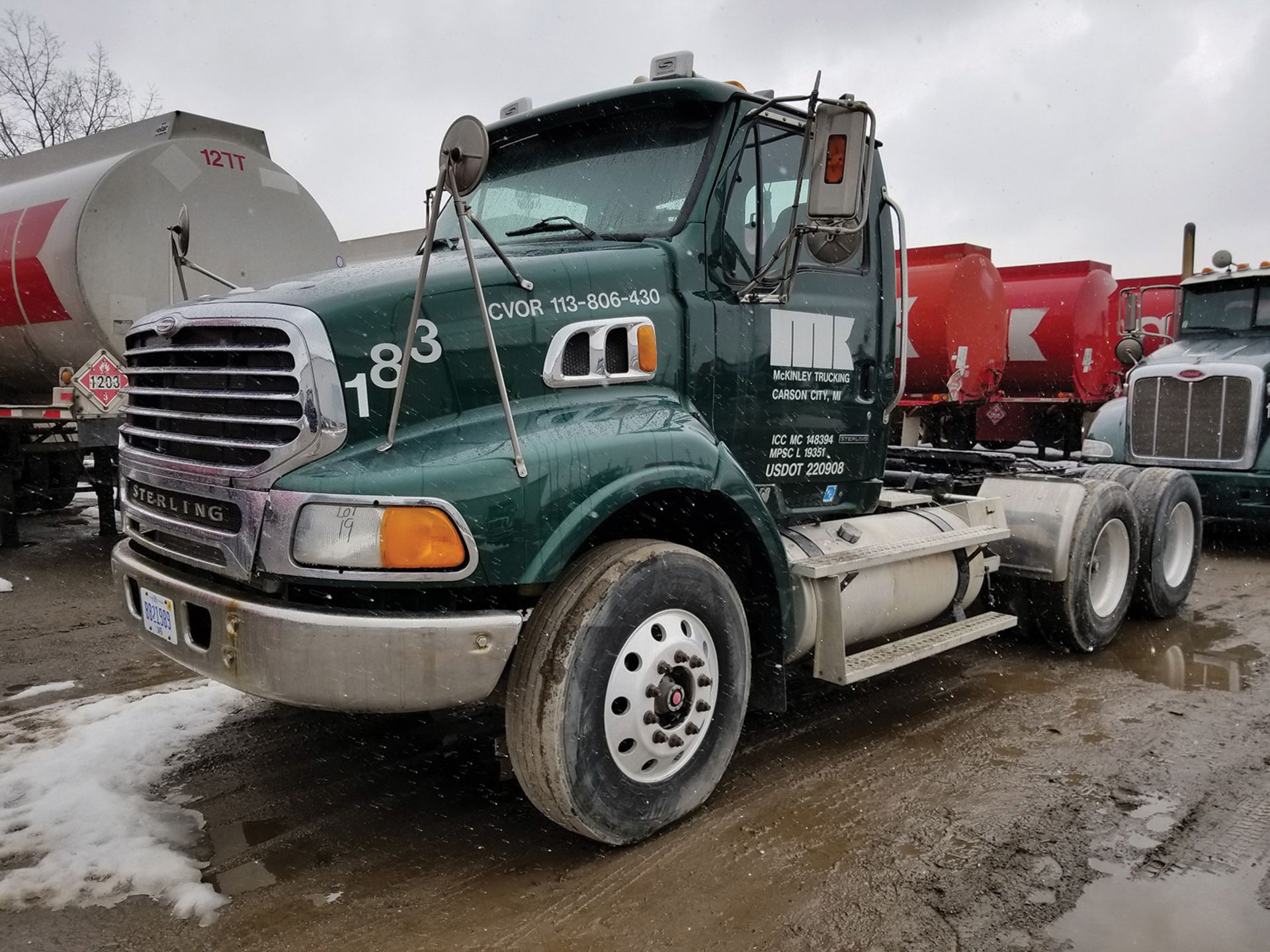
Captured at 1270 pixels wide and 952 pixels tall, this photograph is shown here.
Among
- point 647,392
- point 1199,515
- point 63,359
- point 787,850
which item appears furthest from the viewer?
point 63,359

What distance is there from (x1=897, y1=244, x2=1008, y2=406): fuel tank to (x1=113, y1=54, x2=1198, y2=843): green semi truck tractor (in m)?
8.78

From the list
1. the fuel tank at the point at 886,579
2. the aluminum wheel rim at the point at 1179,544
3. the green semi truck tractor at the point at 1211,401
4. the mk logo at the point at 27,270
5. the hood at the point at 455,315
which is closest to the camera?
the hood at the point at 455,315

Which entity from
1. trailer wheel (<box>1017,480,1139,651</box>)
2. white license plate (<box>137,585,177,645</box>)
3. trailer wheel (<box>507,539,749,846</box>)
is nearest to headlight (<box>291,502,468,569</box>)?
trailer wheel (<box>507,539,749,846</box>)

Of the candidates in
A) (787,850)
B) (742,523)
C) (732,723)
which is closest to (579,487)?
(742,523)

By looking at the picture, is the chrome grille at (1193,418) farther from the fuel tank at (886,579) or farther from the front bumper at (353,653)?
the front bumper at (353,653)

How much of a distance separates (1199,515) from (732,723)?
5.16 meters

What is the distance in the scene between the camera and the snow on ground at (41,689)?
5.05 meters

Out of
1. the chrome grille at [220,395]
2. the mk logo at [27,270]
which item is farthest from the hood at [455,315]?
the mk logo at [27,270]

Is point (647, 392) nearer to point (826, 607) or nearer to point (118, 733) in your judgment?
point (826, 607)

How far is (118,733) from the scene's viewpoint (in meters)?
4.38

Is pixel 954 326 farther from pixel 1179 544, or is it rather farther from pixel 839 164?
pixel 839 164

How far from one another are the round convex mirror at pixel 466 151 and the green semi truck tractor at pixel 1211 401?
6880 mm

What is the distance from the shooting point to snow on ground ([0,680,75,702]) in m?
5.05

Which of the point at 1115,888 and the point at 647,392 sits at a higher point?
the point at 647,392
